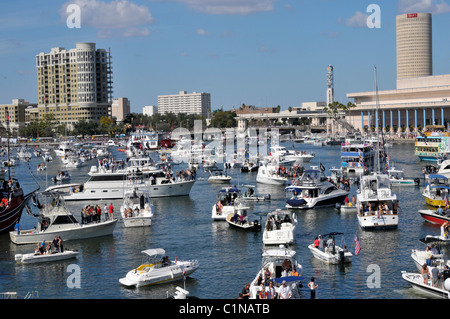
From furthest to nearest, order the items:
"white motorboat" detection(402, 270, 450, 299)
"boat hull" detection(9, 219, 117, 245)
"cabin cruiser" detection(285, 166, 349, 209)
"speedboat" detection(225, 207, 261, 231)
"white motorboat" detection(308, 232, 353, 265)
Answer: "cabin cruiser" detection(285, 166, 349, 209) → "speedboat" detection(225, 207, 261, 231) → "boat hull" detection(9, 219, 117, 245) → "white motorboat" detection(308, 232, 353, 265) → "white motorboat" detection(402, 270, 450, 299)

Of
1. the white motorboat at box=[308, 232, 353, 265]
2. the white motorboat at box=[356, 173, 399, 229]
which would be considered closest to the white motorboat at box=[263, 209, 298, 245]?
the white motorboat at box=[308, 232, 353, 265]

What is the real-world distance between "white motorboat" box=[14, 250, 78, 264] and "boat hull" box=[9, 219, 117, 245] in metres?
3.58

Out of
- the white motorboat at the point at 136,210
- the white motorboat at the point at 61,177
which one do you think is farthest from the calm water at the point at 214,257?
the white motorboat at the point at 61,177

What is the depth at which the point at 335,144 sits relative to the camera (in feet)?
544

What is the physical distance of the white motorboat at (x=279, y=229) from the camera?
34094 mm

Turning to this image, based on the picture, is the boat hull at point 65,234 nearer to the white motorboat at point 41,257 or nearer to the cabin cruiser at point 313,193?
the white motorboat at point 41,257

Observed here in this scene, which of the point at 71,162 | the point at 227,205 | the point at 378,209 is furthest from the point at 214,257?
the point at 71,162

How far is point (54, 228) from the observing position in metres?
35.3

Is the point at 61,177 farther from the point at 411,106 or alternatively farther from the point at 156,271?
the point at 411,106

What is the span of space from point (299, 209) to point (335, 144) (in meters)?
122

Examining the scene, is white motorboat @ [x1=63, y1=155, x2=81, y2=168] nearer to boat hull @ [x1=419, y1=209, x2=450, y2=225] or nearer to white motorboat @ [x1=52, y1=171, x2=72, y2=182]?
white motorboat @ [x1=52, y1=171, x2=72, y2=182]

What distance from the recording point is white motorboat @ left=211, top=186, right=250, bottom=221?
42.1m

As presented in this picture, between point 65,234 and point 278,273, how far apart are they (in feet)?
50.4
